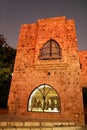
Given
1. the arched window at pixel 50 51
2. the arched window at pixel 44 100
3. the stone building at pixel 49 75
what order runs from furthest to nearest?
the arched window at pixel 50 51 < the arched window at pixel 44 100 < the stone building at pixel 49 75

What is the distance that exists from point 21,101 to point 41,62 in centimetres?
304

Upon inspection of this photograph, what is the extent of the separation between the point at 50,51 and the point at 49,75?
1.91m

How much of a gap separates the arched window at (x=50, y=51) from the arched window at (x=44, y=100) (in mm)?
2220

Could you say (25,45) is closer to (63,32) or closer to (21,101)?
(63,32)

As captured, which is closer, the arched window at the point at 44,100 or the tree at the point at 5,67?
the arched window at the point at 44,100

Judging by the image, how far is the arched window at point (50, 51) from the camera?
11164mm

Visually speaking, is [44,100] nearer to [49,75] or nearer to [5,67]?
[49,75]

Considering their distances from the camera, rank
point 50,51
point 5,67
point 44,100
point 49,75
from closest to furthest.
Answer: point 44,100 → point 49,75 → point 50,51 → point 5,67

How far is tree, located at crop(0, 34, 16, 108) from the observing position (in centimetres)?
1292

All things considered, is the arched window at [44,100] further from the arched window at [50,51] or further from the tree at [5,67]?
the tree at [5,67]

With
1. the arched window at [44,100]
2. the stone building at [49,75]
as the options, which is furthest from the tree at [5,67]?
the arched window at [44,100]

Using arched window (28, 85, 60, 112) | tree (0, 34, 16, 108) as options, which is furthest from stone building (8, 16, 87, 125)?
tree (0, 34, 16, 108)

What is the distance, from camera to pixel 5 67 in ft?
44.8

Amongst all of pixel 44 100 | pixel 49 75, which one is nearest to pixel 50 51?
pixel 49 75
